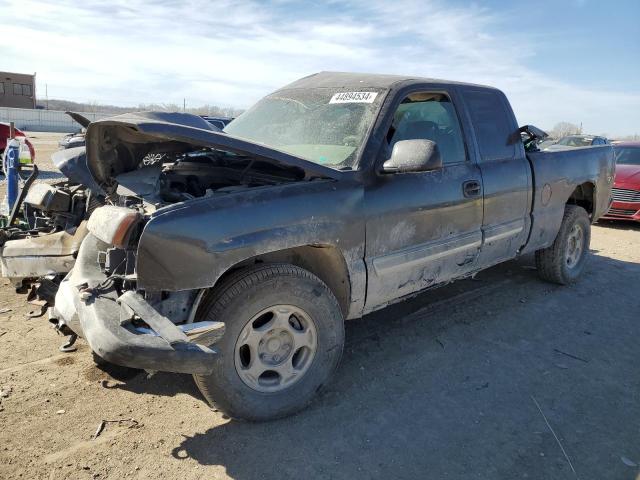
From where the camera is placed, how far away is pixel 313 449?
2689mm

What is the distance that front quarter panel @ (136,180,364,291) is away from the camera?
2459 mm

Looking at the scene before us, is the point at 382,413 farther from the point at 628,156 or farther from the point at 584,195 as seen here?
the point at 628,156

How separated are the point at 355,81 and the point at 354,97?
0.90 ft

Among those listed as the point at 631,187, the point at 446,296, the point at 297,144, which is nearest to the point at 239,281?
the point at 297,144

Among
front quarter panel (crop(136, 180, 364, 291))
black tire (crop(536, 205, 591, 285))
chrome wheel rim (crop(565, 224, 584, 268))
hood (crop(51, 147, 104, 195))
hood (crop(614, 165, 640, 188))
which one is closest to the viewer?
front quarter panel (crop(136, 180, 364, 291))

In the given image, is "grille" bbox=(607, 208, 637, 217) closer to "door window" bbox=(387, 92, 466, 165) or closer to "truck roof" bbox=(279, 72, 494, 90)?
"truck roof" bbox=(279, 72, 494, 90)

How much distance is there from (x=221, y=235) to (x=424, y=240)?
5.22ft

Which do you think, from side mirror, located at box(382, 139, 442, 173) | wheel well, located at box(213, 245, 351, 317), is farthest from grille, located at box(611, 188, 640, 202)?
wheel well, located at box(213, 245, 351, 317)

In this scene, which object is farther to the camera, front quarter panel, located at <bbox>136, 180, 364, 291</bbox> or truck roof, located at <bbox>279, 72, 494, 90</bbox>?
truck roof, located at <bbox>279, 72, 494, 90</bbox>

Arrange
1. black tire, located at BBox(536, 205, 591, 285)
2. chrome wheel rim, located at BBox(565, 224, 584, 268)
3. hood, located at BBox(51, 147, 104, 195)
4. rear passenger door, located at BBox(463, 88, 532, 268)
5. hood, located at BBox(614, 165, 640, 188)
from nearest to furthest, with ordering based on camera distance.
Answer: hood, located at BBox(51, 147, 104, 195) < rear passenger door, located at BBox(463, 88, 532, 268) < black tire, located at BBox(536, 205, 591, 285) < chrome wheel rim, located at BBox(565, 224, 584, 268) < hood, located at BBox(614, 165, 640, 188)

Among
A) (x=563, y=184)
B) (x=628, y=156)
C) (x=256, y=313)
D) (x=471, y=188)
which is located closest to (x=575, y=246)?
(x=563, y=184)

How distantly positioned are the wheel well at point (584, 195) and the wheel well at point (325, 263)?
3542mm

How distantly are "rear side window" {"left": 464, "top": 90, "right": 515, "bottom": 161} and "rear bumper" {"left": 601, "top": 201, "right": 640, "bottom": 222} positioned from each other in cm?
616

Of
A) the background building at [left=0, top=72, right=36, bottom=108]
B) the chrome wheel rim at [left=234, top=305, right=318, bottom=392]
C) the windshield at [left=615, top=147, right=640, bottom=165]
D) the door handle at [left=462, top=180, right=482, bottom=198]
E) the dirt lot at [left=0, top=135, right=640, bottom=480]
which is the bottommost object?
the dirt lot at [left=0, top=135, right=640, bottom=480]
